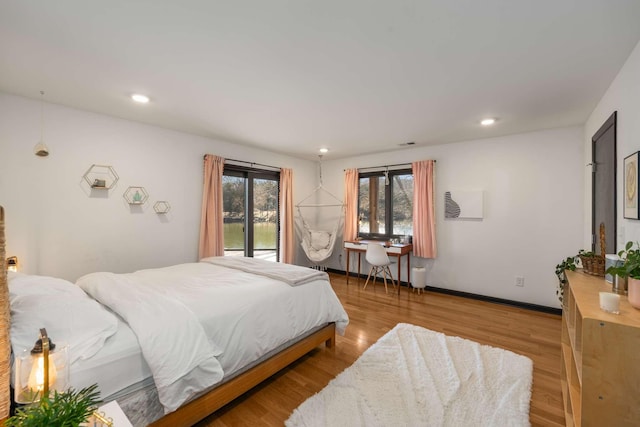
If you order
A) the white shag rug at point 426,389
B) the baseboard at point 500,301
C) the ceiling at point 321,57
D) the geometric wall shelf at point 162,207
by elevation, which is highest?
the ceiling at point 321,57

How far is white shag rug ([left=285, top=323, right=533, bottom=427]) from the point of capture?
68.3 inches

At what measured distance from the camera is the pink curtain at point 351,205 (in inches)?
204

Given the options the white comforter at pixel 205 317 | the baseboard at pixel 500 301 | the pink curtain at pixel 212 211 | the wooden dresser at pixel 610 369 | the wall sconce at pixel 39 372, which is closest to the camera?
the wall sconce at pixel 39 372

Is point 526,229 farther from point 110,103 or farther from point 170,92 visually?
point 110,103

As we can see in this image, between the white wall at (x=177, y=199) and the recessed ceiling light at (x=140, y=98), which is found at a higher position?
the recessed ceiling light at (x=140, y=98)

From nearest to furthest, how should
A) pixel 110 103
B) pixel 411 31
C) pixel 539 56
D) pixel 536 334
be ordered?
pixel 411 31
pixel 539 56
pixel 110 103
pixel 536 334

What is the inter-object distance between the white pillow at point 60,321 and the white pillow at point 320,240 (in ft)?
12.1

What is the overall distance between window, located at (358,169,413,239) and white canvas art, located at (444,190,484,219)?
2.01 ft

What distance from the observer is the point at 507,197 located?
A: 3811 mm

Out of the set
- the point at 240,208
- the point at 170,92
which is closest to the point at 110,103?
the point at 170,92

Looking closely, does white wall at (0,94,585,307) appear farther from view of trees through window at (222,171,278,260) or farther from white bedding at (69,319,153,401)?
white bedding at (69,319,153,401)

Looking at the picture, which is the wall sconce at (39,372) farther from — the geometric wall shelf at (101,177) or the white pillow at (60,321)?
the geometric wall shelf at (101,177)

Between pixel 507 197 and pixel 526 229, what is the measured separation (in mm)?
475

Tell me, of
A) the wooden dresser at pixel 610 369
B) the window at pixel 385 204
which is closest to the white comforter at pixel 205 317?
the wooden dresser at pixel 610 369
